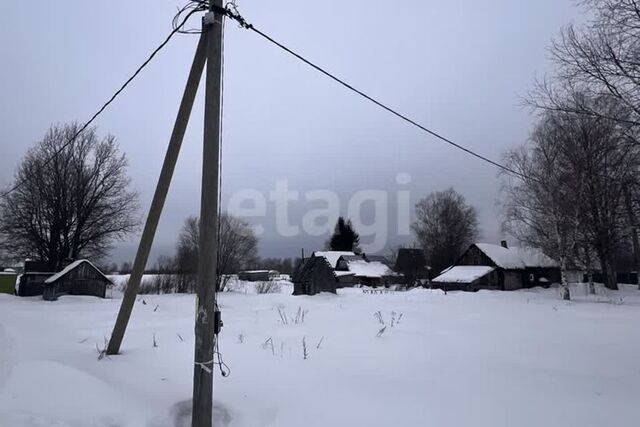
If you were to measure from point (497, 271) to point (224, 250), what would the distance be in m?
27.6

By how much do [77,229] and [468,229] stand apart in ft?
178

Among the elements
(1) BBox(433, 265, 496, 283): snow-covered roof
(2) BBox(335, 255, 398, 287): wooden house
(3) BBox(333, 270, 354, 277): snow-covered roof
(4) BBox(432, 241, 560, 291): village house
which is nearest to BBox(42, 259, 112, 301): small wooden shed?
(1) BBox(433, 265, 496, 283): snow-covered roof

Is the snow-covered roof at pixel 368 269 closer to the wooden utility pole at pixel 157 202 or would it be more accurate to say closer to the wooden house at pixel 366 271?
the wooden house at pixel 366 271

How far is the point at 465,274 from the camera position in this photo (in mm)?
38906

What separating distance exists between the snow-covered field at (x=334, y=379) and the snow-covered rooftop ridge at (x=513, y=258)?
107ft

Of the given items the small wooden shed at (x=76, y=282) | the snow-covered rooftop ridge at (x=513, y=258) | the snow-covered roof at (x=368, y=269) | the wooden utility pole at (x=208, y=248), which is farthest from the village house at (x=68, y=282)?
the snow-covered roof at (x=368, y=269)

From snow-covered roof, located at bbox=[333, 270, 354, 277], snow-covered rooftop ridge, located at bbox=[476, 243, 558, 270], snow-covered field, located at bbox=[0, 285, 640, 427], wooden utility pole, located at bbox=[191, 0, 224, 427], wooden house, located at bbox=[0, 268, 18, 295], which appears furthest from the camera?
snow-covered roof, located at bbox=[333, 270, 354, 277]

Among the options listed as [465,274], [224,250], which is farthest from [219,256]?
[465,274]

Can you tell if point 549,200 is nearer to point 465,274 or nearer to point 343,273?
point 465,274

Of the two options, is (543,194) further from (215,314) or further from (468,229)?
(468,229)

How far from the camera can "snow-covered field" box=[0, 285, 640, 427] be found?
4320 millimetres

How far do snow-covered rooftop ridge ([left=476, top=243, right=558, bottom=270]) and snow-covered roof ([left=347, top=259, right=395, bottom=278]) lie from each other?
1950 cm

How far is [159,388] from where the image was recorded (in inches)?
201

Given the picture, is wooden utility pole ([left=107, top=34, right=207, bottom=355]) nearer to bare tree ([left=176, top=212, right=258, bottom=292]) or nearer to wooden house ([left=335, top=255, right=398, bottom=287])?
bare tree ([left=176, top=212, right=258, bottom=292])
